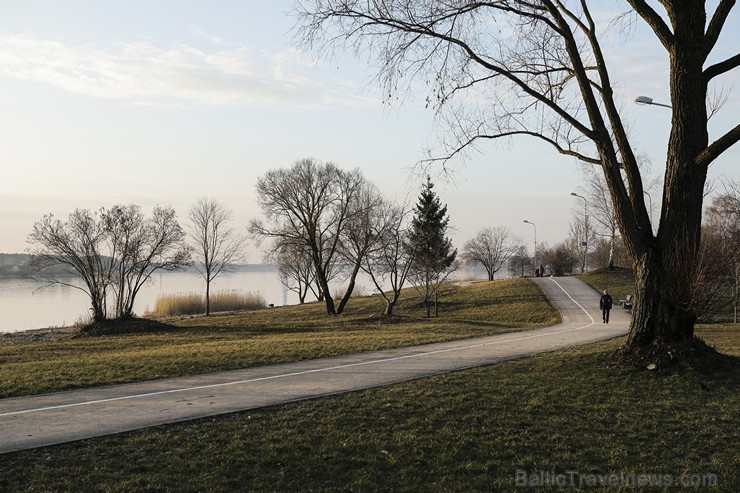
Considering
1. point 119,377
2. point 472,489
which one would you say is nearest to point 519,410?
point 472,489

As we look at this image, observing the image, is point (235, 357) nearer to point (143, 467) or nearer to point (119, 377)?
point (119, 377)

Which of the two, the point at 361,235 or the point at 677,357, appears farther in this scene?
the point at 361,235

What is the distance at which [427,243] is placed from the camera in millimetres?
36844

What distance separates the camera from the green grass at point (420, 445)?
5.36 meters

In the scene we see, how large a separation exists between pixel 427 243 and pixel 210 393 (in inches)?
1108

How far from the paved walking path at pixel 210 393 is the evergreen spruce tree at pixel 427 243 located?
18.5m

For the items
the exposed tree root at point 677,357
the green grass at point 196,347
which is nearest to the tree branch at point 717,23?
the exposed tree root at point 677,357

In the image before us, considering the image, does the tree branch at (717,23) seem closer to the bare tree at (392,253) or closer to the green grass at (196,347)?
the green grass at (196,347)

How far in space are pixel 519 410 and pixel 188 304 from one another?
42.1 m

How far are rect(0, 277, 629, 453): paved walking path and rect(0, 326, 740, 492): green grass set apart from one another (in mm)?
583

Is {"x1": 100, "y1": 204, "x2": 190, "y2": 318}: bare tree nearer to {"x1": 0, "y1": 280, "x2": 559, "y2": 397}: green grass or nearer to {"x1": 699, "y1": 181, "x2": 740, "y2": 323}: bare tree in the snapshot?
{"x1": 0, "y1": 280, "x2": 559, "y2": 397}: green grass

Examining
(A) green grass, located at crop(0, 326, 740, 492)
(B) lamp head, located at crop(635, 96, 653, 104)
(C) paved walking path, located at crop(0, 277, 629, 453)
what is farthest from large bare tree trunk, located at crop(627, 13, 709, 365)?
→ (B) lamp head, located at crop(635, 96, 653, 104)

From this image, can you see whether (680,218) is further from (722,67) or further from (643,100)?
(643,100)

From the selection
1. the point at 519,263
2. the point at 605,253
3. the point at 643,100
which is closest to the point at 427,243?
the point at 643,100
